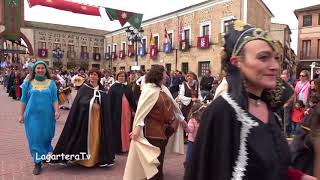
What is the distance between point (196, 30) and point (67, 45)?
30.0m

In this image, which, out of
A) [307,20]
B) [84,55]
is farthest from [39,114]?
[84,55]

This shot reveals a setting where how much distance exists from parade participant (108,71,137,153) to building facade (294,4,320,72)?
41.5 metres

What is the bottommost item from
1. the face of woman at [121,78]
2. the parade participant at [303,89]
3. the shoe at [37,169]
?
the shoe at [37,169]

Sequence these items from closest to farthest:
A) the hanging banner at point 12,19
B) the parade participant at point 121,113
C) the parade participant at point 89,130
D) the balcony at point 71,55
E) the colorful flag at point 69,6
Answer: the parade participant at point 89,130, the parade participant at point 121,113, the colorful flag at point 69,6, the hanging banner at point 12,19, the balcony at point 71,55

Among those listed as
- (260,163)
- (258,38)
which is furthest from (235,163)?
(258,38)

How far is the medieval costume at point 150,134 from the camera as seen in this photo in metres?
4.70

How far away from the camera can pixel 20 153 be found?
703 centimetres

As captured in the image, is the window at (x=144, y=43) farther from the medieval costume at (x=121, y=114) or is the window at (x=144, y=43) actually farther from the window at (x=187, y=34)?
the medieval costume at (x=121, y=114)

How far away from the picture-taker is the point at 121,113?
7402 mm

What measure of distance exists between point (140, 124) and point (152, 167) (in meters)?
0.56

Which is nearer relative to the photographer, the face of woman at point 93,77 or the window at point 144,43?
the face of woman at point 93,77

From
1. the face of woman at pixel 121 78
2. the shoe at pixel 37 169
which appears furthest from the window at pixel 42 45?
the shoe at pixel 37 169

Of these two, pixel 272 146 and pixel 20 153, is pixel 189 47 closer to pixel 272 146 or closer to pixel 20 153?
pixel 20 153

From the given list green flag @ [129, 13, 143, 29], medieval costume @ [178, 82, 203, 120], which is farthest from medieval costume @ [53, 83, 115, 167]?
green flag @ [129, 13, 143, 29]
